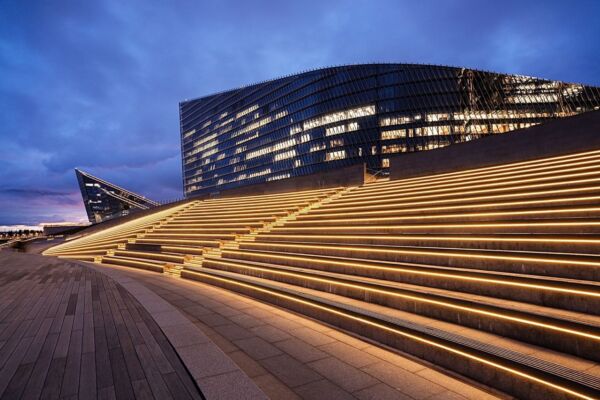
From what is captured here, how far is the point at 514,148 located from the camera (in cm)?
1333

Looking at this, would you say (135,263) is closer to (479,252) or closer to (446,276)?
(446,276)

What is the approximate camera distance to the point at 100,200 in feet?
273

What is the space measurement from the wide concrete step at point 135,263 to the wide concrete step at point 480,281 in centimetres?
788

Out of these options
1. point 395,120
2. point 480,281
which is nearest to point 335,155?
point 395,120

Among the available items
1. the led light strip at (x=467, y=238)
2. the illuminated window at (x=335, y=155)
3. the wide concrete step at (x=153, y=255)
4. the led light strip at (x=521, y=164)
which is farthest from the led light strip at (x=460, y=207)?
the illuminated window at (x=335, y=155)

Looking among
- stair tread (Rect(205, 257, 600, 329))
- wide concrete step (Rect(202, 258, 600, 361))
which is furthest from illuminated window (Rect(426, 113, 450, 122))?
wide concrete step (Rect(202, 258, 600, 361))

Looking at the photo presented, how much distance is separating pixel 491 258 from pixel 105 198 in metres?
90.7

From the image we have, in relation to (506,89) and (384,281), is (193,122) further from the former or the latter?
(384,281)

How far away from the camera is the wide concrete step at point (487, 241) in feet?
19.3

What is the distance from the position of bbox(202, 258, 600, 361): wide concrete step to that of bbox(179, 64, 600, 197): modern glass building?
7194 cm

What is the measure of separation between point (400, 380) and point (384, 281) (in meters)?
3.16

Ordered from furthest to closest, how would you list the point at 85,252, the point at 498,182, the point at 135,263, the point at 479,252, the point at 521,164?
the point at 85,252 < the point at 135,263 < the point at 521,164 < the point at 498,182 < the point at 479,252

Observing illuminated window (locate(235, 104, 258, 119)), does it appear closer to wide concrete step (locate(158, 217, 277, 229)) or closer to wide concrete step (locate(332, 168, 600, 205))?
wide concrete step (locate(158, 217, 277, 229))

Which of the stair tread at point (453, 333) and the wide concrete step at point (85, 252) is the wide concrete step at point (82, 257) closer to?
the wide concrete step at point (85, 252)
